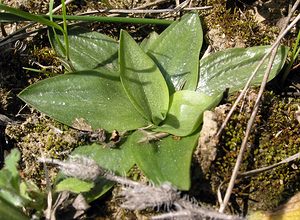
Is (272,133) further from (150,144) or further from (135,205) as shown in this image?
(135,205)

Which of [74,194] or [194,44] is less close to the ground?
[194,44]

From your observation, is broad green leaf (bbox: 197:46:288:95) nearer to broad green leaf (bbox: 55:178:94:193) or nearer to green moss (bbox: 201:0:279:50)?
green moss (bbox: 201:0:279:50)

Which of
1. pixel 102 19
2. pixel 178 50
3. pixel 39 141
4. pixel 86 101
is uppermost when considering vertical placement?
pixel 102 19

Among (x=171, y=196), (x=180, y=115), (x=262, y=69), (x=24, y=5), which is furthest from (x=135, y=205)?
(x=24, y=5)

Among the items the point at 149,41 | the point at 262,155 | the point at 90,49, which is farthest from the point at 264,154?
the point at 90,49

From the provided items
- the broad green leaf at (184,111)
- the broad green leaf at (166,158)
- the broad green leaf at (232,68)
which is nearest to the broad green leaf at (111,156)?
the broad green leaf at (166,158)

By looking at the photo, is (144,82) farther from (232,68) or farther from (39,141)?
(39,141)
